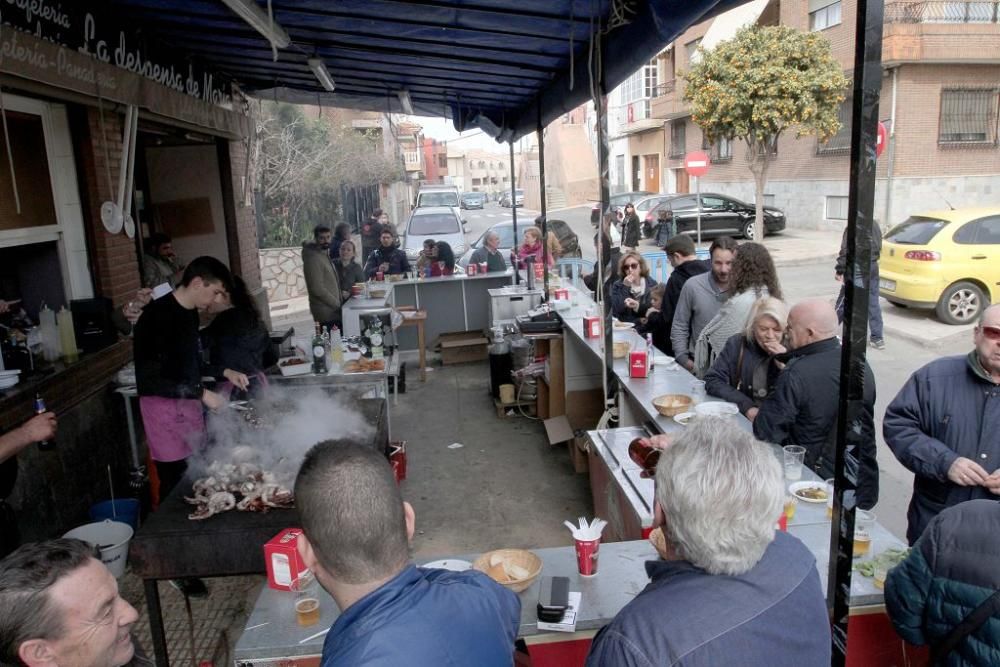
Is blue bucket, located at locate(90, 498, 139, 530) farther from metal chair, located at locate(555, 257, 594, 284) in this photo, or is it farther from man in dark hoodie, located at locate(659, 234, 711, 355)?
metal chair, located at locate(555, 257, 594, 284)

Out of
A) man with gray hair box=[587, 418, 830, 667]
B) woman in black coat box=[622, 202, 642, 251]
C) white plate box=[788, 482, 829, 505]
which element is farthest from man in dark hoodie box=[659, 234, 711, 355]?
woman in black coat box=[622, 202, 642, 251]

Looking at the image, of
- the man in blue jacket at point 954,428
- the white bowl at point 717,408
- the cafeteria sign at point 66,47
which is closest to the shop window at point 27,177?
the cafeteria sign at point 66,47

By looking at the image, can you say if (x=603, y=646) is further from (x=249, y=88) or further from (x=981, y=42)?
(x=981, y=42)

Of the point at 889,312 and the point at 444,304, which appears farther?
the point at 889,312

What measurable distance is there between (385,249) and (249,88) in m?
2.94

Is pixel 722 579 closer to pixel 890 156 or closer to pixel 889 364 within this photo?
pixel 889 364

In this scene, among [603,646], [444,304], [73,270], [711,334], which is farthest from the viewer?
[444,304]

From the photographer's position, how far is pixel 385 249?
432 inches

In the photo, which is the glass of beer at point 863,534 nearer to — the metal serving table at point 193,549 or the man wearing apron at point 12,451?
the metal serving table at point 193,549

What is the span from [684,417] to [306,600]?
2.38 metres

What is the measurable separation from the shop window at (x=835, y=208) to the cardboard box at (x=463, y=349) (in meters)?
17.1

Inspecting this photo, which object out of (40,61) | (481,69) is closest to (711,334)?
(481,69)

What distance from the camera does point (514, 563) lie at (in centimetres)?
274

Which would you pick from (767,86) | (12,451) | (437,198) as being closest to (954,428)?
(12,451)
